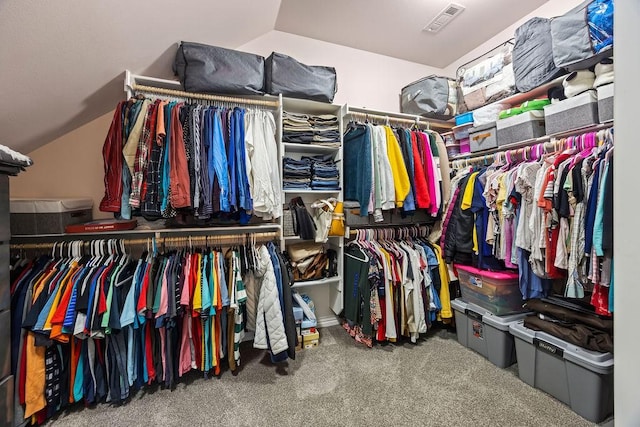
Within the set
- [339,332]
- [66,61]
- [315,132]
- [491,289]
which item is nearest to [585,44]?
[491,289]

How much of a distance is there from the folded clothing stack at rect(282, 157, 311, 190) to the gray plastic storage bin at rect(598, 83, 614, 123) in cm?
185

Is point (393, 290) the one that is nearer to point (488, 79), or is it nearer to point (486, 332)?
point (486, 332)

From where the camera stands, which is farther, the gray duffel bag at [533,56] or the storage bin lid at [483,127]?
the storage bin lid at [483,127]

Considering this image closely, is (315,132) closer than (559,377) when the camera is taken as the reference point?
No

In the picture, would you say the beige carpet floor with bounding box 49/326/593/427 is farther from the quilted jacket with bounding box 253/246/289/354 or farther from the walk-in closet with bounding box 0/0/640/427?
the quilted jacket with bounding box 253/246/289/354

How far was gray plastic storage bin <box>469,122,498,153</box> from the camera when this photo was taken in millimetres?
2154

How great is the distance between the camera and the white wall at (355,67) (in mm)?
2467

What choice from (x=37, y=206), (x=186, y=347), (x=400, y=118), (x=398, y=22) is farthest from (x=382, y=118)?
(x=37, y=206)

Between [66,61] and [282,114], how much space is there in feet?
4.22

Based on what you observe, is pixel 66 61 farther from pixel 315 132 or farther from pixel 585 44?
pixel 585 44

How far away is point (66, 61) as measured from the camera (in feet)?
4.87

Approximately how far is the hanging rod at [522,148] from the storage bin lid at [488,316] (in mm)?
1174

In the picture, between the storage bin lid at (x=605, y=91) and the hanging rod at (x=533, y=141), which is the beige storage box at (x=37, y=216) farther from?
the storage bin lid at (x=605, y=91)
